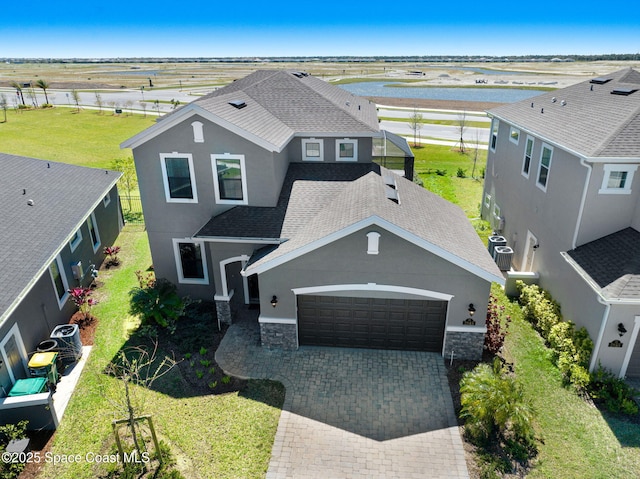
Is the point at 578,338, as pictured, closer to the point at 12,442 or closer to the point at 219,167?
the point at 219,167

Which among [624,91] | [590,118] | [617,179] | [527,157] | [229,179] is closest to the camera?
[617,179]

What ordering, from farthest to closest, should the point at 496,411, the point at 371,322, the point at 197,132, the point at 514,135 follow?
the point at 514,135
the point at 197,132
the point at 371,322
the point at 496,411

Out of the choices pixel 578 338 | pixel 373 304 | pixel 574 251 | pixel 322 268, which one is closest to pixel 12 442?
pixel 322 268

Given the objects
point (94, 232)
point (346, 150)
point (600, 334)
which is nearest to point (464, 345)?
point (600, 334)

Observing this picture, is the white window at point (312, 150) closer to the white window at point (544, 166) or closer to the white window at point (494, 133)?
the white window at point (544, 166)

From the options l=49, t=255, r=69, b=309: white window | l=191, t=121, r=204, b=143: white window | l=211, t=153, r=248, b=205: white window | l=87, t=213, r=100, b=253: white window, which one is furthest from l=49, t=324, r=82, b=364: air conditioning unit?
l=191, t=121, r=204, b=143: white window

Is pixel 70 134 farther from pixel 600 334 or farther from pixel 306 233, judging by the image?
pixel 600 334

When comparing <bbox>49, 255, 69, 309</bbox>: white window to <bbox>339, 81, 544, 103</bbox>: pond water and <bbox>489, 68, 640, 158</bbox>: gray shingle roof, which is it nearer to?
<bbox>489, 68, 640, 158</bbox>: gray shingle roof

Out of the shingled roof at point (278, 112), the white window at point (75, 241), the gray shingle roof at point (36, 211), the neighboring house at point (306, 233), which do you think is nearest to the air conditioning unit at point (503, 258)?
the neighboring house at point (306, 233)
